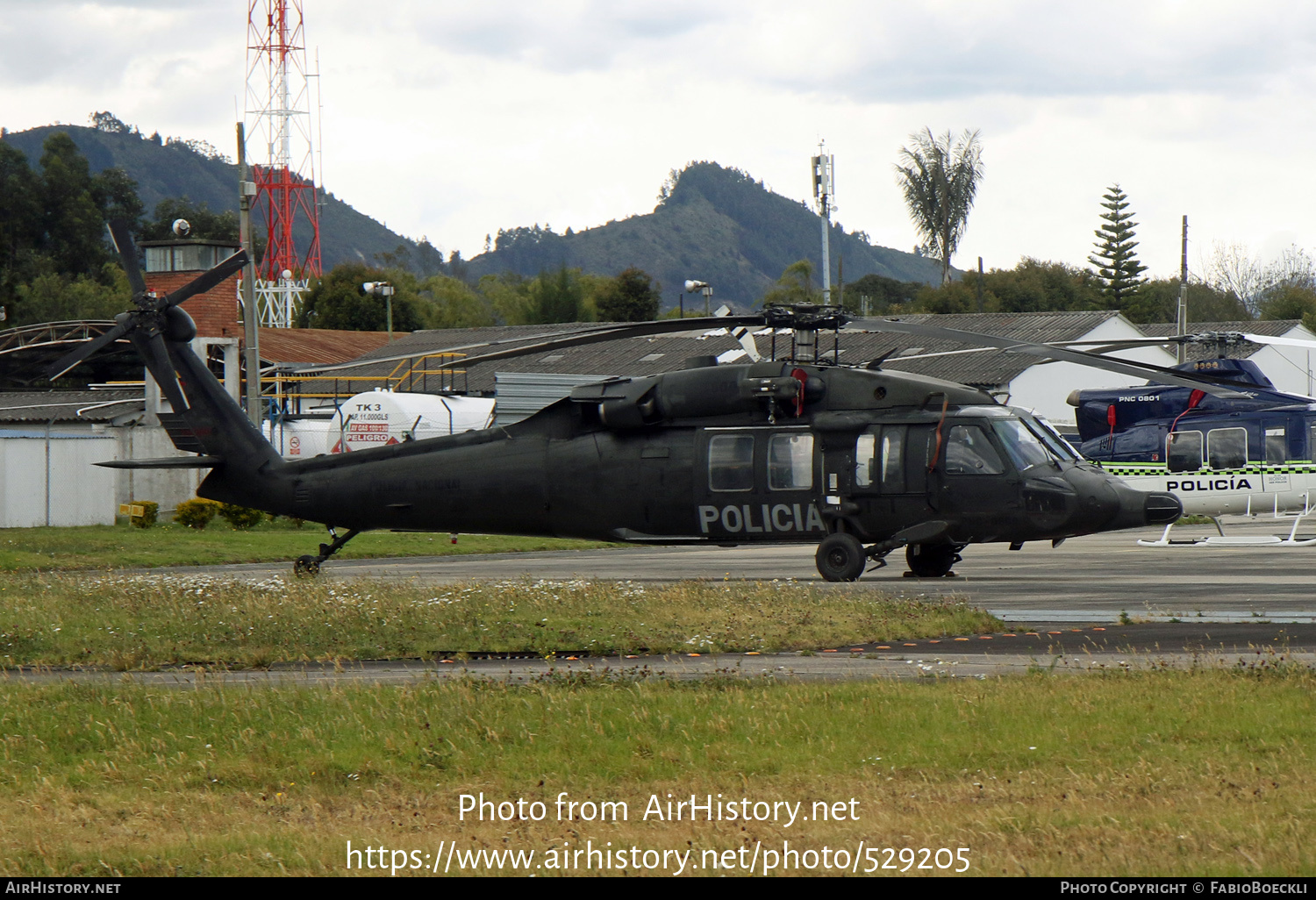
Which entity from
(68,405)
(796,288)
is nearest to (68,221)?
(796,288)

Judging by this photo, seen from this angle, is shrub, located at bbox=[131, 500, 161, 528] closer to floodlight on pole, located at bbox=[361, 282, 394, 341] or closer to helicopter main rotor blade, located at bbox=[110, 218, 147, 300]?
helicopter main rotor blade, located at bbox=[110, 218, 147, 300]

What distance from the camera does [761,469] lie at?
18.7 meters

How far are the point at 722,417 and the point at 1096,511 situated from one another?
5.36m

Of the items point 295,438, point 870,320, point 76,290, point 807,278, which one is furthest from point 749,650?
point 807,278

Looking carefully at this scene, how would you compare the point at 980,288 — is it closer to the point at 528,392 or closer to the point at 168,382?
the point at 528,392

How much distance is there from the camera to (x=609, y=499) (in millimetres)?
19250

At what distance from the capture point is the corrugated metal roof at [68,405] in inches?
1543

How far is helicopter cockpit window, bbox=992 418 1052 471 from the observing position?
18.1m

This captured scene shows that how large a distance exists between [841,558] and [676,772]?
35.3ft

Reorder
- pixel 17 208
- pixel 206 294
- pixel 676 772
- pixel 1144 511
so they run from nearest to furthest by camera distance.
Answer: pixel 676 772, pixel 1144 511, pixel 206 294, pixel 17 208

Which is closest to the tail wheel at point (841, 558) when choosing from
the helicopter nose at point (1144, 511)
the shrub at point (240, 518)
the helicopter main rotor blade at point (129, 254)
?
the helicopter nose at point (1144, 511)

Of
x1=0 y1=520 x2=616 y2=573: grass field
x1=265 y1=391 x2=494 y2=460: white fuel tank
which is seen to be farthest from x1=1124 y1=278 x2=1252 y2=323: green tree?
x1=0 y1=520 x2=616 y2=573: grass field
